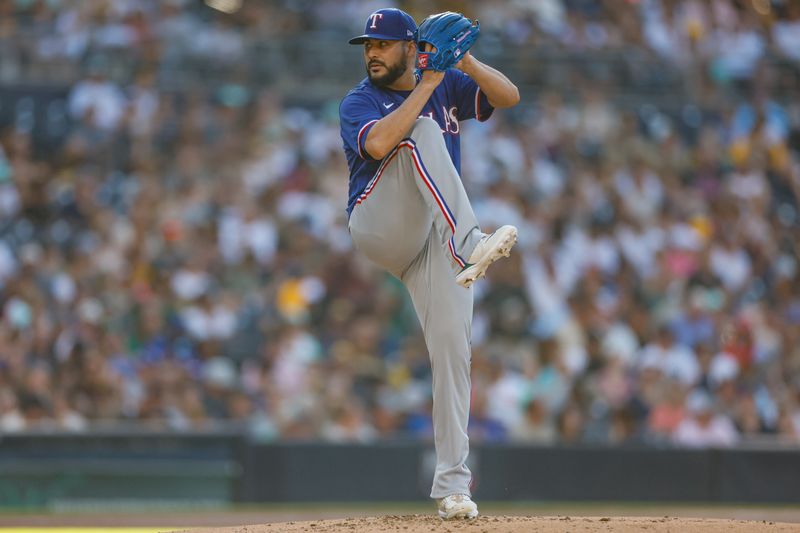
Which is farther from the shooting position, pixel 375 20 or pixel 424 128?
pixel 375 20

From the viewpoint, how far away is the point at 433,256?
5.87 meters

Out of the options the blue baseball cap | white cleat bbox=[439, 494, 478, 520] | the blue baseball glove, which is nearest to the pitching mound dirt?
white cleat bbox=[439, 494, 478, 520]

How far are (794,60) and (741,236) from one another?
3.15 meters

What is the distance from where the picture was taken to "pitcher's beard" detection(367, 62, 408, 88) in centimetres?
586

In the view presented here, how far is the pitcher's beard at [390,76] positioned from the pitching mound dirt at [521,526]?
200cm

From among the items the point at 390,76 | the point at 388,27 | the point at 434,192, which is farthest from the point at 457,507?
the point at 388,27

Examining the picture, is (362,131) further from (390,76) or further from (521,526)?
(521,526)

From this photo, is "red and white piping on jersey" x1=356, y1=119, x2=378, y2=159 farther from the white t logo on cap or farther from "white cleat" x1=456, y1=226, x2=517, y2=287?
"white cleat" x1=456, y1=226, x2=517, y2=287

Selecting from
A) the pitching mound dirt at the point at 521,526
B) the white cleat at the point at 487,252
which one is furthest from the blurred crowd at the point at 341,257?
the white cleat at the point at 487,252

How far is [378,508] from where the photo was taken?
11273mm

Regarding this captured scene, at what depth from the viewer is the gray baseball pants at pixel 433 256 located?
5.62 m

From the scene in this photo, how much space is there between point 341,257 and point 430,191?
720 cm

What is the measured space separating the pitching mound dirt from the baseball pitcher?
18cm

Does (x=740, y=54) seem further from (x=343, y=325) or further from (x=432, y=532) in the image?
(x=432, y=532)
